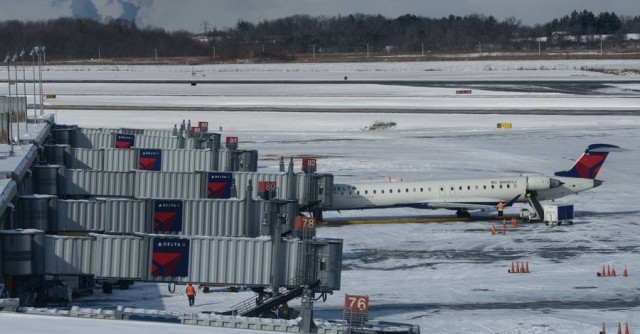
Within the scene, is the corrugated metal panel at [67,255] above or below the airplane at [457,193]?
above

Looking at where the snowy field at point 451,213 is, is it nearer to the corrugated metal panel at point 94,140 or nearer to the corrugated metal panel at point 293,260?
the corrugated metal panel at point 293,260

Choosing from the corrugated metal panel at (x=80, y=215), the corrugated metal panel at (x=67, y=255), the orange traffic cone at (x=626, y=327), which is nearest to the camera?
the orange traffic cone at (x=626, y=327)

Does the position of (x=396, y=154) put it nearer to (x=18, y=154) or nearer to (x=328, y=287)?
A: (x=18, y=154)

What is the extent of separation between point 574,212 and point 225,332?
1797 inches

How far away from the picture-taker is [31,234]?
41.3 m

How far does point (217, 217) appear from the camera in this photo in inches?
2024

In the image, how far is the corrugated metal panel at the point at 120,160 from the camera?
72.3 m

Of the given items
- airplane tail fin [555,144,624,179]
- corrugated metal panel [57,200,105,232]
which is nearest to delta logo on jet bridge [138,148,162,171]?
corrugated metal panel [57,200,105,232]

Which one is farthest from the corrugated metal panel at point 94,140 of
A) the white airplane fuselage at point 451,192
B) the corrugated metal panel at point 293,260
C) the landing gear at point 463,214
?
the corrugated metal panel at point 293,260

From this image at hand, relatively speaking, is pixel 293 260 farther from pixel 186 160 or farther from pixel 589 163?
pixel 589 163

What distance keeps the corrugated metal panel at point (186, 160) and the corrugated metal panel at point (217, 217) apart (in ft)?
73.8

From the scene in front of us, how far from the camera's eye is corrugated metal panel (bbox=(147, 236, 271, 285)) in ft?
137

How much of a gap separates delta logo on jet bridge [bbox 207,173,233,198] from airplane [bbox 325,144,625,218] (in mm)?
8955

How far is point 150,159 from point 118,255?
31887 mm
